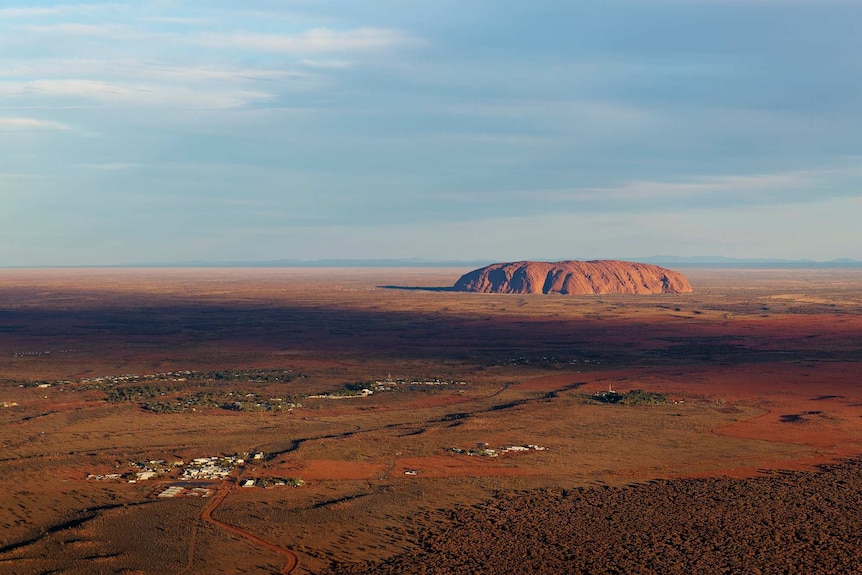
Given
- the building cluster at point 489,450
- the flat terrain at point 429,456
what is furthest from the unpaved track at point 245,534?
the building cluster at point 489,450

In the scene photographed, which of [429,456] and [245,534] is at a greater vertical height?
[429,456]

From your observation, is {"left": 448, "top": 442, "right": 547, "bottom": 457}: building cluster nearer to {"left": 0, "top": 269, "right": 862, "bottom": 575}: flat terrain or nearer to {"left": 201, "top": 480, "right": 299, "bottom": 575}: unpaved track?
{"left": 0, "top": 269, "right": 862, "bottom": 575}: flat terrain

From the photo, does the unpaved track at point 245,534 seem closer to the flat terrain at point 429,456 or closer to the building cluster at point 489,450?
the flat terrain at point 429,456

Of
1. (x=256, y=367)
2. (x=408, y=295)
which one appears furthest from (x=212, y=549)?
(x=408, y=295)

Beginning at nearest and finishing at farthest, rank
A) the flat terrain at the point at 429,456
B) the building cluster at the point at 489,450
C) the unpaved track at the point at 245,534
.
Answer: the unpaved track at the point at 245,534
the flat terrain at the point at 429,456
the building cluster at the point at 489,450

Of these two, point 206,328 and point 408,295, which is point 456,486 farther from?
point 408,295

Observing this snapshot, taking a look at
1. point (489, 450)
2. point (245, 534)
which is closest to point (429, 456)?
point (489, 450)

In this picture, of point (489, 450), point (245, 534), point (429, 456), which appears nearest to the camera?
point (245, 534)

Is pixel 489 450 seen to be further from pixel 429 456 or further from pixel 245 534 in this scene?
pixel 245 534

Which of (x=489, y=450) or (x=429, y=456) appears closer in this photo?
(x=429, y=456)
